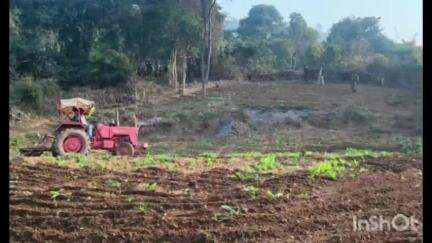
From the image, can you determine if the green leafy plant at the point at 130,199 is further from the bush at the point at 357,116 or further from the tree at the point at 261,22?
the tree at the point at 261,22

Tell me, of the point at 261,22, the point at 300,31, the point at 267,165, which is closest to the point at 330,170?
the point at 267,165

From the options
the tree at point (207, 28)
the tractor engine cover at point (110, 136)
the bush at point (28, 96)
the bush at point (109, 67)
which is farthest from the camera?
the tree at point (207, 28)

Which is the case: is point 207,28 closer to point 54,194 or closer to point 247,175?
point 247,175

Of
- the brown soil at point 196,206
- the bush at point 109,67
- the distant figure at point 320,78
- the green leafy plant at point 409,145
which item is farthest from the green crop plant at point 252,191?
the distant figure at point 320,78

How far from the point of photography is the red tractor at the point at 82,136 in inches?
440

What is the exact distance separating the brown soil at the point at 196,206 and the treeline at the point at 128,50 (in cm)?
1295

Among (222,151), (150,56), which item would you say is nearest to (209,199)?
(222,151)

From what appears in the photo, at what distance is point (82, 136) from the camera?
36.7 feet

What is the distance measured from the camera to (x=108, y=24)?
25688 mm

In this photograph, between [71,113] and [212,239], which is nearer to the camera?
[212,239]

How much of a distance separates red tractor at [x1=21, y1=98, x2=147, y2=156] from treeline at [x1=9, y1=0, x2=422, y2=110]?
865 cm

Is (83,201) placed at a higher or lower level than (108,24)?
lower
